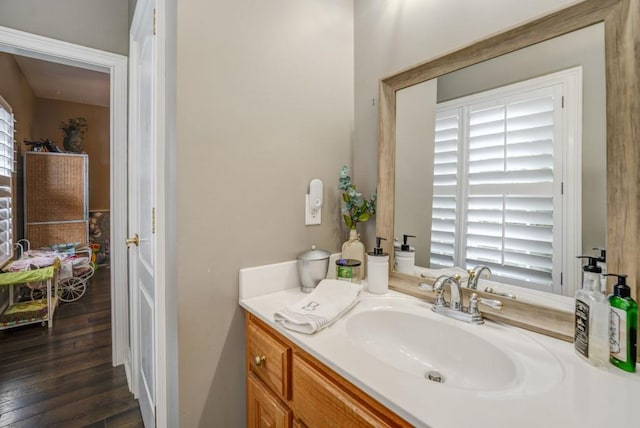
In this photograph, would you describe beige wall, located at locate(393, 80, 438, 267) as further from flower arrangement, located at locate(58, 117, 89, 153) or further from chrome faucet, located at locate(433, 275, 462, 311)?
flower arrangement, located at locate(58, 117, 89, 153)

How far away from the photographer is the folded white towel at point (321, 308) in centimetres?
84

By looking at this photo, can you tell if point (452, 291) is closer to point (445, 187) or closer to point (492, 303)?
point (492, 303)

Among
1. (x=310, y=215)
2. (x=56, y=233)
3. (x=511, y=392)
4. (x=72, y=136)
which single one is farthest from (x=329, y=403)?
(x=72, y=136)

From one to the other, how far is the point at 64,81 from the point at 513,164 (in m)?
5.37

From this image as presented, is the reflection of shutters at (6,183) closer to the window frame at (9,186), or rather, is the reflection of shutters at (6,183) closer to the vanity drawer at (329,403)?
the window frame at (9,186)

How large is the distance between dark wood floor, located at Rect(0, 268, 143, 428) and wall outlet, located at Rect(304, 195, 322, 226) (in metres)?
1.45

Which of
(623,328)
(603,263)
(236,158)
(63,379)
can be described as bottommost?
(63,379)

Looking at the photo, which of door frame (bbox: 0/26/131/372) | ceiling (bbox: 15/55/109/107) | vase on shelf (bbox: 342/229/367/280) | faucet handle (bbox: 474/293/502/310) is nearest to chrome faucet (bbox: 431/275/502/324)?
faucet handle (bbox: 474/293/502/310)

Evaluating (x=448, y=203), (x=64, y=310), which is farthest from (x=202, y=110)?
(x=64, y=310)

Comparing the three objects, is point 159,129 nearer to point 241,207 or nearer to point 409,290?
point 241,207

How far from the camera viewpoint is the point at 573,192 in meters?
0.81

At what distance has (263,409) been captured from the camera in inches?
39.0

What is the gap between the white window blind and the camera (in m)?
0.86

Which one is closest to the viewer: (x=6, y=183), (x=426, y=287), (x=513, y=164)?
(x=513, y=164)
